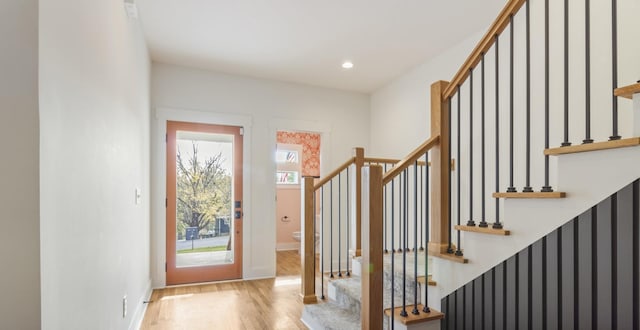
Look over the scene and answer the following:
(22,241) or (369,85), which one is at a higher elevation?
(369,85)

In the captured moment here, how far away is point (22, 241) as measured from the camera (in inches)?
41.2

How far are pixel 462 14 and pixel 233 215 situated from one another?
351 cm

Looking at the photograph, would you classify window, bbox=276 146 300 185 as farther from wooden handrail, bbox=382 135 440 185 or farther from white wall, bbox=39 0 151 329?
wooden handrail, bbox=382 135 440 185

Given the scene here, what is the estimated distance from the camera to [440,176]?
206cm

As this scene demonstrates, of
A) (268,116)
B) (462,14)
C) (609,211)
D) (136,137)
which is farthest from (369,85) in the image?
(609,211)

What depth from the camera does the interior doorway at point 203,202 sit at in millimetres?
4219

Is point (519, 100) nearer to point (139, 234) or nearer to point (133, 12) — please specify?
point (133, 12)

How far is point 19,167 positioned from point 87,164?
597 mm

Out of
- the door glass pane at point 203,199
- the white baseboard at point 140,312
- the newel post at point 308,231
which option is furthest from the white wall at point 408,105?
the white baseboard at point 140,312

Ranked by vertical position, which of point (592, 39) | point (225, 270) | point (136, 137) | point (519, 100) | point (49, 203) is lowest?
point (225, 270)

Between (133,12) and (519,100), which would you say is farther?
(519,100)

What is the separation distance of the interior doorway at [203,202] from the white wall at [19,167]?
3.28 m

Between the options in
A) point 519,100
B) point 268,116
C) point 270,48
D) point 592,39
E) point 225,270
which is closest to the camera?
point 592,39

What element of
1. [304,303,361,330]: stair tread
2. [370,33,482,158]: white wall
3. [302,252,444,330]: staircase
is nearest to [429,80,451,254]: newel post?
[302,252,444,330]: staircase
